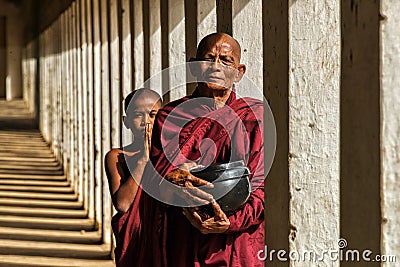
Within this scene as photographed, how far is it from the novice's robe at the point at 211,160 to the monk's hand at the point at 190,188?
127 millimetres

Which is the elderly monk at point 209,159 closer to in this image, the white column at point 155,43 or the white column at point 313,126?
the white column at point 313,126

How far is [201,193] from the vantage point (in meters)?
4.09

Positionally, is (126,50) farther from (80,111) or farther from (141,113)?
(80,111)

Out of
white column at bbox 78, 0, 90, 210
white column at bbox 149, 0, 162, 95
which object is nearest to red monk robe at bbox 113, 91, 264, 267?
white column at bbox 149, 0, 162, 95

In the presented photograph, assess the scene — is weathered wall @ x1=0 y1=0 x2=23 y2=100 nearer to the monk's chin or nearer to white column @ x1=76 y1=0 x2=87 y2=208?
white column @ x1=76 y1=0 x2=87 y2=208

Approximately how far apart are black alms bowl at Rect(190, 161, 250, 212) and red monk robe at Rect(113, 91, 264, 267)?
0.07 m

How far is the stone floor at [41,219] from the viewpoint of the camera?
9.06 m

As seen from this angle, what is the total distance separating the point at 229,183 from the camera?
407 cm

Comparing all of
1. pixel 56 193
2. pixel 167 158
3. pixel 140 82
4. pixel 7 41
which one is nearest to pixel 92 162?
pixel 56 193

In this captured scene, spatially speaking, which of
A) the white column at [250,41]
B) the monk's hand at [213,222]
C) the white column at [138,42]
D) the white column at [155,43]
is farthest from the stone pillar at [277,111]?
the white column at [138,42]

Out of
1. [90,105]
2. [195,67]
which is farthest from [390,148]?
[90,105]

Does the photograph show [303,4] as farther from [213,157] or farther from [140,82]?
[140,82]

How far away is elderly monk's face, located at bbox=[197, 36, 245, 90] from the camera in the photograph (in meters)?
4.33

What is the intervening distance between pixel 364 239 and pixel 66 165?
12015 millimetres
